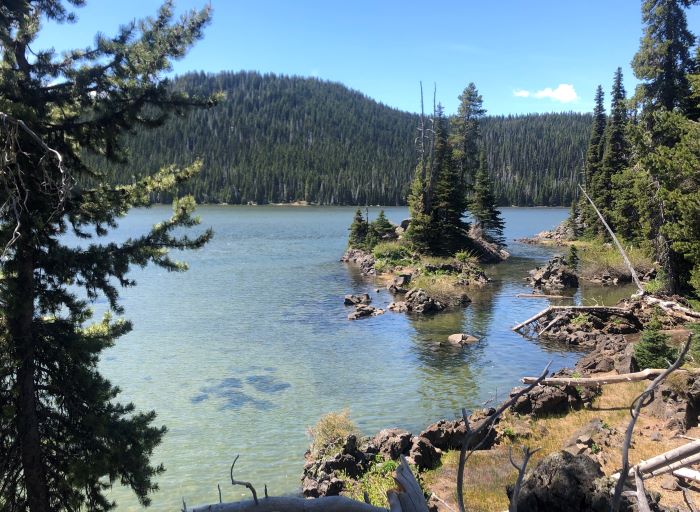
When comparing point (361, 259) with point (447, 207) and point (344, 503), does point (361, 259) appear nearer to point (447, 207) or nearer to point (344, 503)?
point (447, 207)

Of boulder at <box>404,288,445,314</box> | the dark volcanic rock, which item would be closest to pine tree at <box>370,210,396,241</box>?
the dark volcanic rock

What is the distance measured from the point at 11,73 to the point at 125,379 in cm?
1310

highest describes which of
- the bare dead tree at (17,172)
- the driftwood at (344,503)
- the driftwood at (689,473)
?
the bare dead tree at (17,172)

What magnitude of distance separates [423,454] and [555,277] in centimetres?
2603

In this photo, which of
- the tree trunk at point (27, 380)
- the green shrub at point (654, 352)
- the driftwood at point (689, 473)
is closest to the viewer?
the driftwood at point (689, 473)

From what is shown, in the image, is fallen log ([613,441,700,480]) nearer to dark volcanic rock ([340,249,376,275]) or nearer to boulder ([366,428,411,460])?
boulder ([366,428,411,460])

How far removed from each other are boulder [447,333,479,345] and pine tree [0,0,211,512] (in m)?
15.5

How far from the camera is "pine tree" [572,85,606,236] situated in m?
55.8

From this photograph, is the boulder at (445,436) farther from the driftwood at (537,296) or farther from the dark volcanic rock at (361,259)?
the dark volcanic rock at (361,259)

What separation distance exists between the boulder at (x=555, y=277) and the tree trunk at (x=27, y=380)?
31.7 metres

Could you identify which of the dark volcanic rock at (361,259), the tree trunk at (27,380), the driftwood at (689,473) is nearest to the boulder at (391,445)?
the driftwood at (689,473)

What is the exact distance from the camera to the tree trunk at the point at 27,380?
714 centimetres

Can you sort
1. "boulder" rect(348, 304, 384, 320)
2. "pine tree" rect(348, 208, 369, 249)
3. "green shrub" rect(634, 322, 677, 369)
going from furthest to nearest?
"pine tree" rect(348, 208, 369, 249) < "boulder" rect(348, 304, 384, 320) < "green shrub" rect(634, 322, 677, 369)

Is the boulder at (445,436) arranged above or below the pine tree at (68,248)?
below
